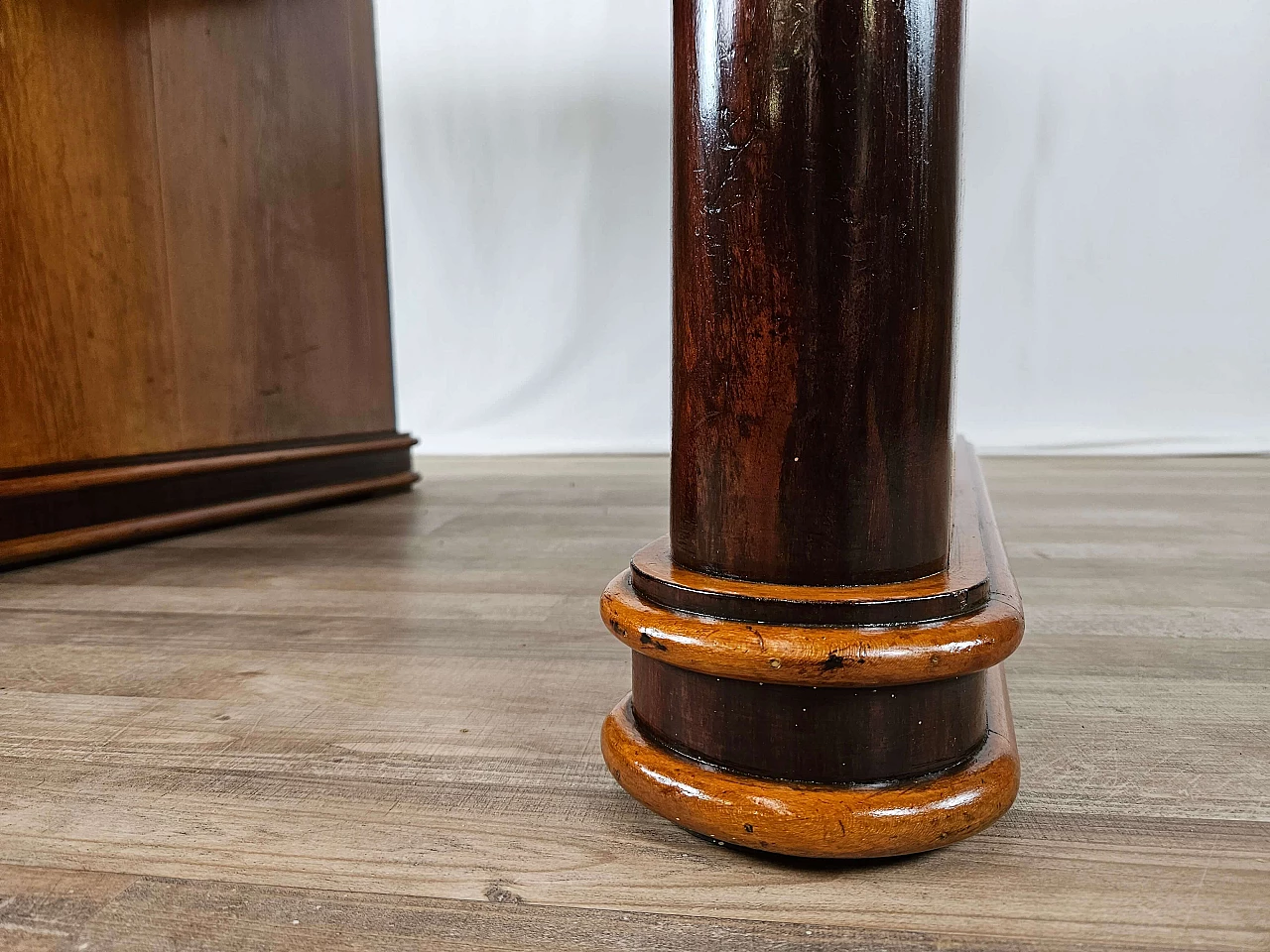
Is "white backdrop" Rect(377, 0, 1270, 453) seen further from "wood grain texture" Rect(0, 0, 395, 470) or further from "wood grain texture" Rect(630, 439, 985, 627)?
"wood grain texture" Rect(630, 439, 985, 627)

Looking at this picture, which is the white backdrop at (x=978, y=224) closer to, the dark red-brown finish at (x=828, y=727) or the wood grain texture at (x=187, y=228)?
the wood grain texture at (x=187, y=228)

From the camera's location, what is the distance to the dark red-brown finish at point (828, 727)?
44cm

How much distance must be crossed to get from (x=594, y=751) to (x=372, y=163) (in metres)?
1.33

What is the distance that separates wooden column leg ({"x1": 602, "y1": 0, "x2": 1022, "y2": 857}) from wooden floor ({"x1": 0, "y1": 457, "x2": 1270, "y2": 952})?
36mm

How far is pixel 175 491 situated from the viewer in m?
1.29

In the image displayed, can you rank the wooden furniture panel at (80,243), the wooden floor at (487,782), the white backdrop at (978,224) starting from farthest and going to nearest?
1. the white backdrop at (978,224)
2. the wooden furniture panel at (80,243)
3. the wooden floor at (487,782)

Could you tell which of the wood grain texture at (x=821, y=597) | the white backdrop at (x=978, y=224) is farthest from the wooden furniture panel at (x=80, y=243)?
the white backdrop at (x=978, y=224)

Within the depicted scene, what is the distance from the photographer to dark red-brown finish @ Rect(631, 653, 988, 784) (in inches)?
17.3

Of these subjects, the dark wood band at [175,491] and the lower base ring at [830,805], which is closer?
the lower base ring at [830,805]

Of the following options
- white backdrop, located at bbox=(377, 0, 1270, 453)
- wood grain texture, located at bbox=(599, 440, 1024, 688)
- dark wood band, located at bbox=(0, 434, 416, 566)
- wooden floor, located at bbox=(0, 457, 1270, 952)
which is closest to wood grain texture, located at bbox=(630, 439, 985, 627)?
wood grain texture, located at bbox=(599, 440, 1024, 688)

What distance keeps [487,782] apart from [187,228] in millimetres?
1048

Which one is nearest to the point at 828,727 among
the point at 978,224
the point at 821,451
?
the point at 821,451

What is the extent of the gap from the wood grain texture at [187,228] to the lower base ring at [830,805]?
94 cm

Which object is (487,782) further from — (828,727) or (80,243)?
(80,243)
